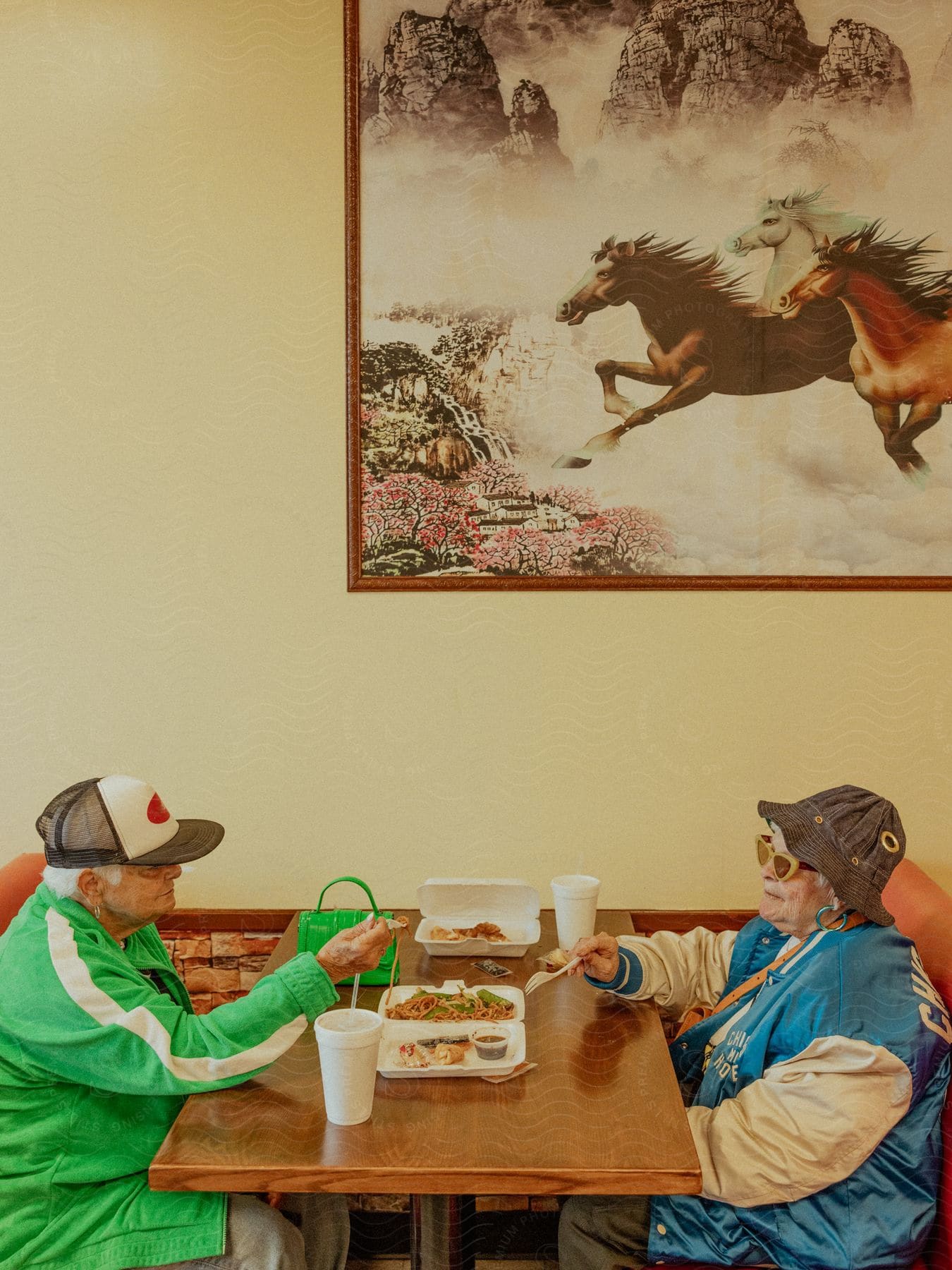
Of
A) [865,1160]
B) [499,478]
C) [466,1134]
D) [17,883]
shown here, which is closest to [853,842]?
[865,1160]

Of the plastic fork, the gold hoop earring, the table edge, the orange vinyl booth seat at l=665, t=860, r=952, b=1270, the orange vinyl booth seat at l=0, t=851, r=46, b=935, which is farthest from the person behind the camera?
the orange vinyl booth seat at l=0, t=851, r=46, b=935

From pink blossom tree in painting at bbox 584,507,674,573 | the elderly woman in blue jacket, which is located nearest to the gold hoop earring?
the elderly woman in blue jacket

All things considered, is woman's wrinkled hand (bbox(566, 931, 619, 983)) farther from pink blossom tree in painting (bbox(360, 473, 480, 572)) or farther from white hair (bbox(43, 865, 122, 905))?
pink blossom tree in painting (bbox(360, 473, 480, 572))

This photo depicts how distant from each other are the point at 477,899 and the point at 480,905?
0.05ft

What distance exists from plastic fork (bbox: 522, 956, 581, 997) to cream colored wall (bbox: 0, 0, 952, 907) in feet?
1.86

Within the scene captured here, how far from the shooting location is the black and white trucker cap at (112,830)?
73.7 inches

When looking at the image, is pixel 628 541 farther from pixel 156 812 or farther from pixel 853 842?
pixel 156 812

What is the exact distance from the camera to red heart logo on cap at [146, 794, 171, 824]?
1.94 m

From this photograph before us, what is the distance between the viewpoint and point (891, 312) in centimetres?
266

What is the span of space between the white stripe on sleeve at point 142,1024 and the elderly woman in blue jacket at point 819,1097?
67 cm

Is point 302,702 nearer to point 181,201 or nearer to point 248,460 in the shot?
point 248,460

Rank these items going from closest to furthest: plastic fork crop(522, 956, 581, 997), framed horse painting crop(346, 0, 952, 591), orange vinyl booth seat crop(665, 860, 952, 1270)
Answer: orange vinyl booth seat crop(665, 860, 952, 1270), plastic fork crop(522, 956, 581, 997), framed horse painting crop(346, 0, 952, 591)

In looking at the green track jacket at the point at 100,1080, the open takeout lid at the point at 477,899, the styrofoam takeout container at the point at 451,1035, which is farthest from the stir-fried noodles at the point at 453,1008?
the open takeout lid at the point at 477,899

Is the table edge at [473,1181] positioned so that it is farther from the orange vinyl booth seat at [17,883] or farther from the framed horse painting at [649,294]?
the framed horse painting at [649,294]
